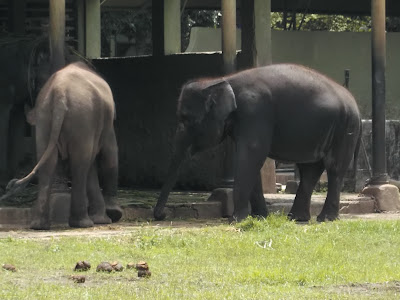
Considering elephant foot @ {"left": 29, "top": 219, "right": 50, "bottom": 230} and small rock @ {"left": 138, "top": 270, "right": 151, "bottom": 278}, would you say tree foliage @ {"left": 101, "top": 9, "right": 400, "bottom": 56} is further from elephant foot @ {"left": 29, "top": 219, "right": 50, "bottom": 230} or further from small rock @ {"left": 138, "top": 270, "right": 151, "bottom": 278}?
small rock @ {"left": 138, "top": 270, "right": 151, "bottom": 278}

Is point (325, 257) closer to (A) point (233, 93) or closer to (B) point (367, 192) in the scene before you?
(A) point (233, 93)

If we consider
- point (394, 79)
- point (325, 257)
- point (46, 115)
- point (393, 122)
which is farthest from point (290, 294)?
point (394, 79)

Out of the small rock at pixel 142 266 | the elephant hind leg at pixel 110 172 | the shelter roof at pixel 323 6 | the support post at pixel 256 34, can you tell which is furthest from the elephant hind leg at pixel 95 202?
the shelter roof at pixel 323 6

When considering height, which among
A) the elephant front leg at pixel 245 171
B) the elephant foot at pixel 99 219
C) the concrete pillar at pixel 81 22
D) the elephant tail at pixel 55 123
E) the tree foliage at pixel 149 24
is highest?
the tree foliage at pixel 149 24

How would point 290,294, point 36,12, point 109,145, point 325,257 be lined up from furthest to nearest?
1. point 36,12
2. point 109,145
3. point 325,257
4. point 290,294

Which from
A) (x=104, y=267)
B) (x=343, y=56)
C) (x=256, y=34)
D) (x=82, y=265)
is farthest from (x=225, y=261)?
(x=343, y=56)

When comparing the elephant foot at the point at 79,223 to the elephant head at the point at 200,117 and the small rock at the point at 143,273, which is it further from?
the small rock at the point at 143,273

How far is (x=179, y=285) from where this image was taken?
909 cm

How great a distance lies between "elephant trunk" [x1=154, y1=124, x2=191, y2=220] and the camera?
14.2 m

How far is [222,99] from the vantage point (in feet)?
45.5

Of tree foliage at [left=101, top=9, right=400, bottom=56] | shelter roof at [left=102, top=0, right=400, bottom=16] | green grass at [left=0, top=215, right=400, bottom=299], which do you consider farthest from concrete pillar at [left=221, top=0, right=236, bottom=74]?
tree foliage at [left=101, top=9, right=400, bottom=56]

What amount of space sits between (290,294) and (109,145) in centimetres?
594

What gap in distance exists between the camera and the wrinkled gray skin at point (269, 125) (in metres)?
13.9

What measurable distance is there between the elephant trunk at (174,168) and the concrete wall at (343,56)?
11.2 metres
